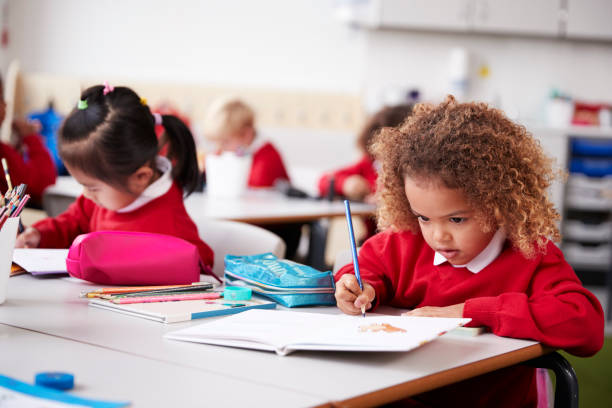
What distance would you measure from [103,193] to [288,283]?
2.35 ft

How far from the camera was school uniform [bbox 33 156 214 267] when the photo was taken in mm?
1787

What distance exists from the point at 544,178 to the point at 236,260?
23.4 inches

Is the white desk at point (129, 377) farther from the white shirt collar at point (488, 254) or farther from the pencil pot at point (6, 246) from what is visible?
the white shirt collar at point (488, 254)

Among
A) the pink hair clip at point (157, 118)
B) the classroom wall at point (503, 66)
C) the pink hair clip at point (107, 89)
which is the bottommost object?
the pink hair clip at point (157, 118)

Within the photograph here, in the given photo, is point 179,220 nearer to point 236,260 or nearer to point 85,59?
point 236,260

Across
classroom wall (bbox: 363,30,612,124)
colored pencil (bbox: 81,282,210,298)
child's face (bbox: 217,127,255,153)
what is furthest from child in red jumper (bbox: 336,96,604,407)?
classroom wall (bbox: 363,30,612,124)

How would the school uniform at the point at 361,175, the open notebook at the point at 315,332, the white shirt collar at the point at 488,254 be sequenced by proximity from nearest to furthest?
the open notebook at the point at 315,332 → the white shirt collar at the point at 488,254 → the school uniform at the point at 361,175

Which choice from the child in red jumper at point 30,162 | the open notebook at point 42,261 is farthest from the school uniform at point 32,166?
the open notebook at point 42,261

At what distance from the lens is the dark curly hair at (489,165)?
1257mm

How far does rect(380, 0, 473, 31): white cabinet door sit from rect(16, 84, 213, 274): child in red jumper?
341 cm

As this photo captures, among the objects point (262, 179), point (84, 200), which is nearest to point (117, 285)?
point (84, 200)

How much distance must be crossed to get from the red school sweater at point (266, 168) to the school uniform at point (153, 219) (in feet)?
5.69

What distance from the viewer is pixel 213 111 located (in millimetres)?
3652

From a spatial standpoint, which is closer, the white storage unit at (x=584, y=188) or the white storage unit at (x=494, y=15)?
the white storage unit at (x=584, y=188)
